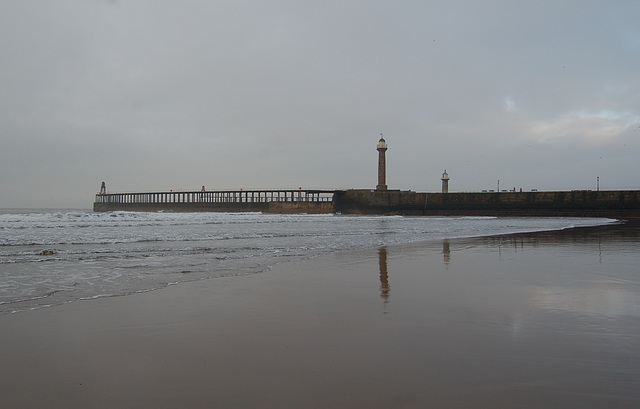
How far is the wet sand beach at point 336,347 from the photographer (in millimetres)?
2041

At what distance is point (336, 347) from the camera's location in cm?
273

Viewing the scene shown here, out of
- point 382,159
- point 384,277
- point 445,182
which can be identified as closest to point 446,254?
point 384,277

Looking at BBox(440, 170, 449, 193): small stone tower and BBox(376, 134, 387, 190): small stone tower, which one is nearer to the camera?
BBox(376, 134, 387, 190): small stone tower

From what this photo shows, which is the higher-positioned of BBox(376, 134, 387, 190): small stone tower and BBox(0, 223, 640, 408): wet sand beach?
BBox(376, 134, 387, 190): small stone tower

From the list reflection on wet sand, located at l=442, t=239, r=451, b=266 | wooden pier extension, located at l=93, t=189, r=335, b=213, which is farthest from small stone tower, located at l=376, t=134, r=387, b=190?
reflection on wet sand, located at l=442, t=239, r=451, b=266

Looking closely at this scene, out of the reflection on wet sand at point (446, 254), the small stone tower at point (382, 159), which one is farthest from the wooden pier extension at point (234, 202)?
the reflection on wet sand at point (446, 254)

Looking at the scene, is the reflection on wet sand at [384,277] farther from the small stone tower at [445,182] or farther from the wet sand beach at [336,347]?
the small stone tower at [445,182]

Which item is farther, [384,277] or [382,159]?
[382,159]

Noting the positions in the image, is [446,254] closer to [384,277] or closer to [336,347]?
[384,277]

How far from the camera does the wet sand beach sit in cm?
204

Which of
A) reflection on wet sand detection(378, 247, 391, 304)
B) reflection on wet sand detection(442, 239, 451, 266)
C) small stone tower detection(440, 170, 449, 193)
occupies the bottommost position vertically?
reflection on wet sand detection(378, 247, 391, 304)

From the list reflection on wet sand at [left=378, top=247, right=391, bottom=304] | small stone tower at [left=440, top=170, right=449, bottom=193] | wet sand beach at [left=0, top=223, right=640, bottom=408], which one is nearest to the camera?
wet sand beach at [left=0, top=223, right=640, bottom=408]

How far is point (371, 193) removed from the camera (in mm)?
42781

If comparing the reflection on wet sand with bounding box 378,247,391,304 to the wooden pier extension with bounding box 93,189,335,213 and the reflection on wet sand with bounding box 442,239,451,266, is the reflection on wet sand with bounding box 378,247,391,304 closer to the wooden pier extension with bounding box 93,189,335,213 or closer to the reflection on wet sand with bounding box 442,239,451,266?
the reflection on wet sand with bounding box 442,239,451,266
